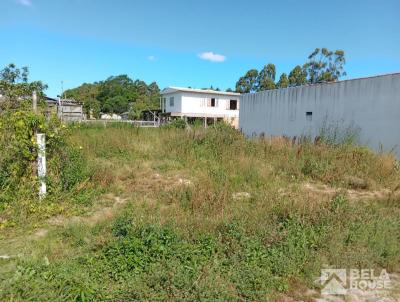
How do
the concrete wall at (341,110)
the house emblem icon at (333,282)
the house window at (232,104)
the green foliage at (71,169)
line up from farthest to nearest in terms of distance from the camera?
the house window at (232,104), the concrete wall at (341,110), the green foliage at (71,169), the house emblem icon at (333,282)

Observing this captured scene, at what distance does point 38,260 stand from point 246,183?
4373 mm

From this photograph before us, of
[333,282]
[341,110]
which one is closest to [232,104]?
[341,110]

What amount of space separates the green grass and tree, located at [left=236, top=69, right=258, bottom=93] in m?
41.2

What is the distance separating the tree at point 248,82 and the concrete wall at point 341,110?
96.2 ft

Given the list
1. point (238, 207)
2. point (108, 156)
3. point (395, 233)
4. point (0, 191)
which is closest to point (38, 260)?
point (0, 191)

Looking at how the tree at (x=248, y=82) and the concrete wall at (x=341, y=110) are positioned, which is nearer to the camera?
the concrete wall at (x=341, y=110)

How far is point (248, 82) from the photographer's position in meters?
46.6

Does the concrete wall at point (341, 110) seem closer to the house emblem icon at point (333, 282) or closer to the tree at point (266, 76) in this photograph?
the house emblem icon at point (333, 282)

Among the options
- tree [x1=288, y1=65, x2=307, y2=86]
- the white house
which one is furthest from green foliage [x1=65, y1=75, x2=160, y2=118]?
tree [x1=288, y1=65, x2=307, y2=86]

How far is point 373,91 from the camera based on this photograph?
35.6 feet

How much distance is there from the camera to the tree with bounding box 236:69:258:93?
45.5 metres

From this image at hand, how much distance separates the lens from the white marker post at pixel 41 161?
4.79 m

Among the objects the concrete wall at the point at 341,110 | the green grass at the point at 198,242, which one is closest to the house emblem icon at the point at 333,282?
the green grass at the point at 198,242

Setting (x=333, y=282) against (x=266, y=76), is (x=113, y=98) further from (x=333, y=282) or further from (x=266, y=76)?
(x=333, y=282)
